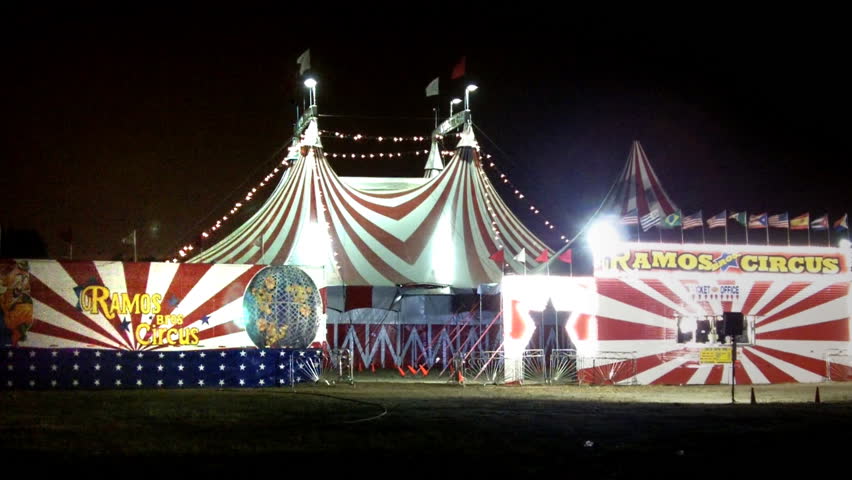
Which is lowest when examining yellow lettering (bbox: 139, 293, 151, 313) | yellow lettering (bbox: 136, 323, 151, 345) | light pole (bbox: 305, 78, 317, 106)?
yellow lettering (bbox: 136, 323, 151, 345)

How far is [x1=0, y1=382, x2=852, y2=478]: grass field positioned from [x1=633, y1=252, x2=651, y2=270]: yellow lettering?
5.40 metres

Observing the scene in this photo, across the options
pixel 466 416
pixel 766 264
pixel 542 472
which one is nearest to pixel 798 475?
pixel 542 472

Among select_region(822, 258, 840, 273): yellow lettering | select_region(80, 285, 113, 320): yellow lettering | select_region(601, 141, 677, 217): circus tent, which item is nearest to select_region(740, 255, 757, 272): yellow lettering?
select_region(822, 258, 840, 273): yellow lettering

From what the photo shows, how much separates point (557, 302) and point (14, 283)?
11.9 meters

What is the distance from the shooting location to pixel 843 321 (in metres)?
21.6

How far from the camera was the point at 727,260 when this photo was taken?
68.9 ft

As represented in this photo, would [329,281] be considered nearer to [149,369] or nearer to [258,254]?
[258,254]

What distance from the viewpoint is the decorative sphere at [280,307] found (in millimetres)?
17359

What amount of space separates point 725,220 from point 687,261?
1.29m

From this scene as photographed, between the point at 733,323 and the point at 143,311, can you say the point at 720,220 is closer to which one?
the point at 733,323

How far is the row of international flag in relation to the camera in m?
20.4

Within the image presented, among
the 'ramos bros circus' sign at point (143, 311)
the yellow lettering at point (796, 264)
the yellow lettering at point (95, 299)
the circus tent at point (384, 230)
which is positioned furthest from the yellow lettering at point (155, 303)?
the yellow lettering at point (796, 264)

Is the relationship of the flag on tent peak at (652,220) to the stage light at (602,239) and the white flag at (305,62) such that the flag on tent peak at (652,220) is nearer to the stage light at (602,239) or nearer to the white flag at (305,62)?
the stage light at (602,239)

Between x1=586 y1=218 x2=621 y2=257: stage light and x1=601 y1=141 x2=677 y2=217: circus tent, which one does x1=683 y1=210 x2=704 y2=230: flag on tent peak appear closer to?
x1=586 y1=218 x2=621 y2=257: stage light
